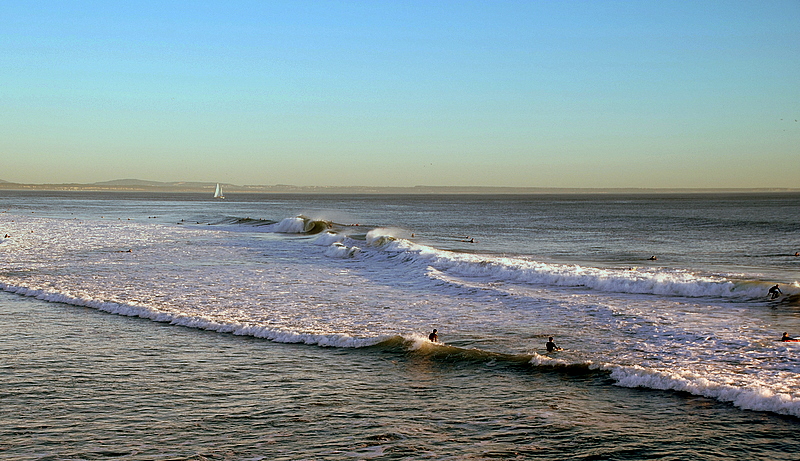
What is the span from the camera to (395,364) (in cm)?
1424

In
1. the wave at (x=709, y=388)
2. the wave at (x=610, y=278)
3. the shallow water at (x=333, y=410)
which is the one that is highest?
the wave at (x=610, y=278)

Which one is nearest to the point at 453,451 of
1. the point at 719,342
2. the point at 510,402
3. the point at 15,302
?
the point at 510,402

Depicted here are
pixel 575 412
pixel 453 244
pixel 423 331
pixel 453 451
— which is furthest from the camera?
pixel 453 244

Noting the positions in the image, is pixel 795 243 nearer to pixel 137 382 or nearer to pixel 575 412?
pixel 575 412

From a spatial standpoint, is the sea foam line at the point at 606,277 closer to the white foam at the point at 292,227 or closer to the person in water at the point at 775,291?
the person in water at the point at 775,291

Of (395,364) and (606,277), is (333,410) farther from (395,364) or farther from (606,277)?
(606,277)

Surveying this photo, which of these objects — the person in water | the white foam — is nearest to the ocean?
the person in water

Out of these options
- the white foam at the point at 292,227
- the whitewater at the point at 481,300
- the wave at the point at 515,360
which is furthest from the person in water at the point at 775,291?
the white foam at the point at 292,227

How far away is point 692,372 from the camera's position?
43.5 ft

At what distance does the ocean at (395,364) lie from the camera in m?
9.70

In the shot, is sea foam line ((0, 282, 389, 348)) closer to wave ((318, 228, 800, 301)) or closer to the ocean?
the ocean

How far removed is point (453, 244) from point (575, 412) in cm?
3860

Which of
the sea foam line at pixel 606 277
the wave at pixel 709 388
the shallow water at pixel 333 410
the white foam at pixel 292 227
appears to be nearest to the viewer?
the shallow water at pixel 333 410

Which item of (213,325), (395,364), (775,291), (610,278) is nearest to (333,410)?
(395,364)
